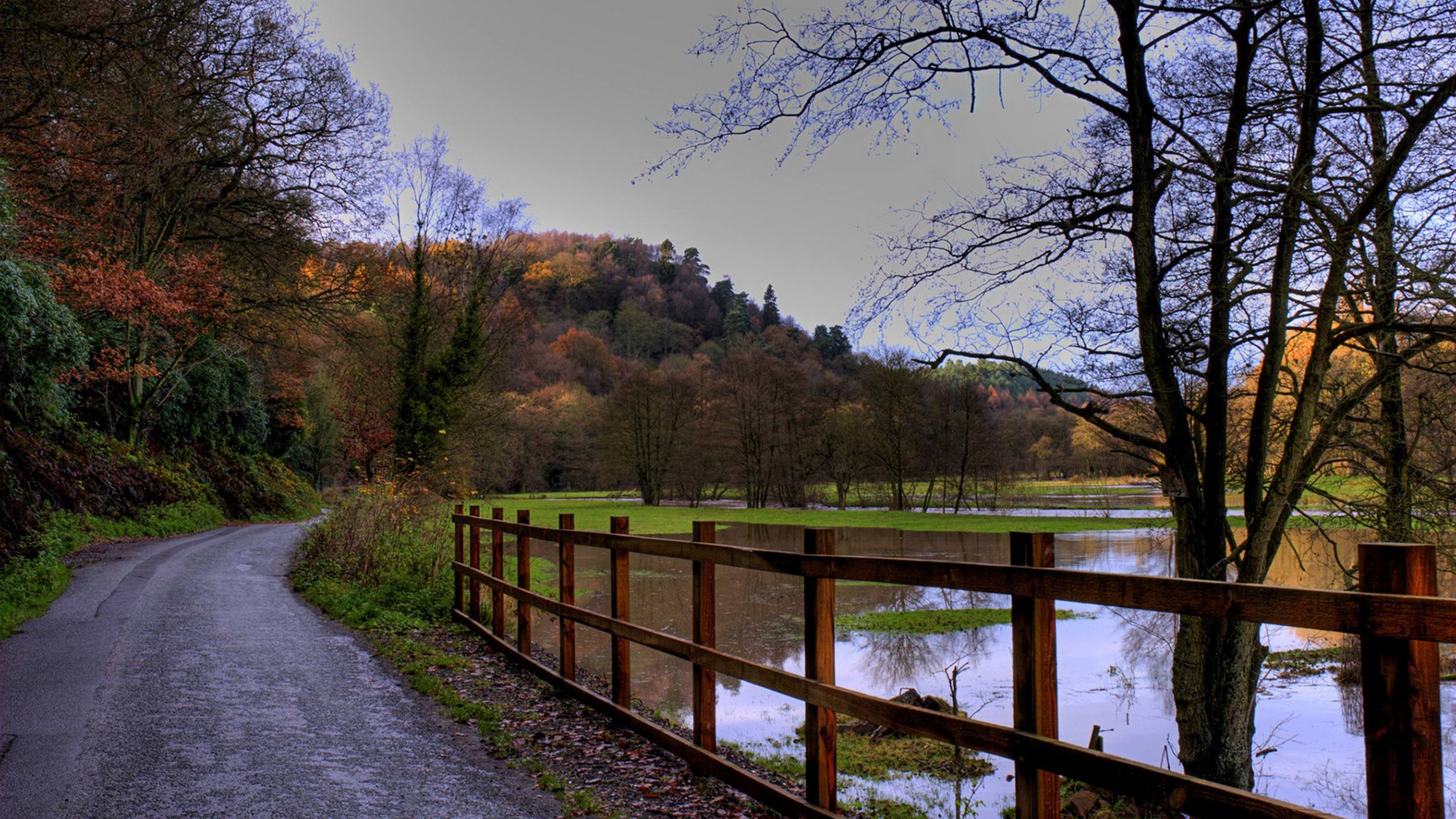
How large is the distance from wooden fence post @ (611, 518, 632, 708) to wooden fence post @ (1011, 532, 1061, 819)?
3416 millimetres

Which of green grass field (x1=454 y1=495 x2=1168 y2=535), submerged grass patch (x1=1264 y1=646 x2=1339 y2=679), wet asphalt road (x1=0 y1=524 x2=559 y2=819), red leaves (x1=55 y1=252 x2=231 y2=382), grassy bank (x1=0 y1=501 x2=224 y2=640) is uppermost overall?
red leaves (x1=55 y1=252 x2=231 y2=382)

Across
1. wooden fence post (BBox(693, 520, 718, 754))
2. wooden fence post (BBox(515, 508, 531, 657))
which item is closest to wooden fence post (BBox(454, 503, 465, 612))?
wooden fence post (BBox(515, 508, 531, 657))

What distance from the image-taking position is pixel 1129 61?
6.66 meters

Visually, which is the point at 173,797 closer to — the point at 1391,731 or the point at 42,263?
the point at 1391,731

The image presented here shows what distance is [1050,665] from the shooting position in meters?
2.96

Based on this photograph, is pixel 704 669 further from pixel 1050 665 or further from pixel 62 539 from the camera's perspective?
pixel 62 539

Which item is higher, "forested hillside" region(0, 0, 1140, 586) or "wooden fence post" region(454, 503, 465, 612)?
"forested hillside" region(0, 0, 1140, 586)

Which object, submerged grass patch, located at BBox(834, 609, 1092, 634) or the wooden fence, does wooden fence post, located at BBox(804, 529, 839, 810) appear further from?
submerged grass patch, located at BBox(834, 609, 1092, 634)

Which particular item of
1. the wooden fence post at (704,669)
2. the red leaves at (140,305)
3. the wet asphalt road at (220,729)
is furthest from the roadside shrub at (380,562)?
the wooden fence post at (704,669)

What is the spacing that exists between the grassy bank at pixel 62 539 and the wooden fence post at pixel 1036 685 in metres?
9.76

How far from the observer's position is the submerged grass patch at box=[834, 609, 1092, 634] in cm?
1416

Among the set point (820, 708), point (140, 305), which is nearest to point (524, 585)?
point (820, 708)

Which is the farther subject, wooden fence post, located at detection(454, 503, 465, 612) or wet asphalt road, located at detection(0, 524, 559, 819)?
wooden fence post, located at detection(454, 503, 465, 612)

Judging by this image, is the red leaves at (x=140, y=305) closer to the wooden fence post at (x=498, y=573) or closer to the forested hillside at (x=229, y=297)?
the forested hillside at (x=229, y=297)
